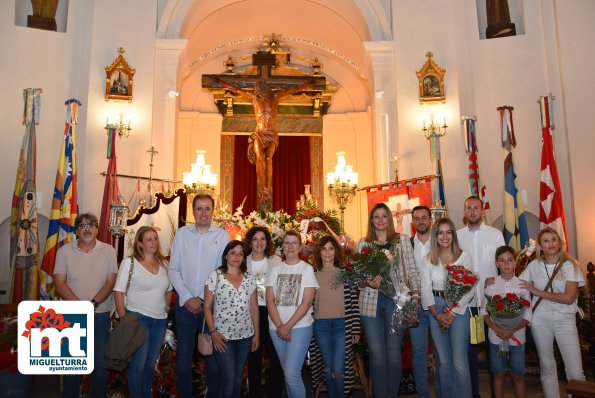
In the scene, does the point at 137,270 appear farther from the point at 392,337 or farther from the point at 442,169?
the point at 442,169

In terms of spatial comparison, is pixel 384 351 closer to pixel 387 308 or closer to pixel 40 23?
pixel 387 308

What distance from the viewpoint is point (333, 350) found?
3.94m

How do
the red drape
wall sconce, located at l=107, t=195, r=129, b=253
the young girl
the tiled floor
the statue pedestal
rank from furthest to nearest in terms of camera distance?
the red drape → the statue pedestal → wall sconce, located at l=107, t=195, r=129, b=253 → the tiled floor → the young girl

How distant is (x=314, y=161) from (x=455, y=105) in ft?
14.9

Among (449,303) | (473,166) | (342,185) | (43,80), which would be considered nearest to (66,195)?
(43,80)

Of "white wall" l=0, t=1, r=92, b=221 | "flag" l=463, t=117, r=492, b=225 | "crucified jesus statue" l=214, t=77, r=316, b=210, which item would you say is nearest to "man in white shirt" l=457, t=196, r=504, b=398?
"flag" l=463, t=117, r=492, b=225

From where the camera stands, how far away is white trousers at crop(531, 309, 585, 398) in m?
3.96

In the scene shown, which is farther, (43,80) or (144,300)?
(43,80)

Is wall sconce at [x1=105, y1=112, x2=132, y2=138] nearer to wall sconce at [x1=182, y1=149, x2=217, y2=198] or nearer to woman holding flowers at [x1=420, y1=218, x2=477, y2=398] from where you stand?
wall sconce at [x1=182, y1=149, x2=217, y2=198]

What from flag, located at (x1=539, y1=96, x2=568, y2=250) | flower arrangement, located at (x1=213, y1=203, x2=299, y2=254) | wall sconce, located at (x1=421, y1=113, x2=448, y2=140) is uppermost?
wall sconce, located at (x1=421, y1=113, x2=448, y2=140)

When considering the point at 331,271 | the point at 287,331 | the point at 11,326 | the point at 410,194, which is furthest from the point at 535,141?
the point at 11,326

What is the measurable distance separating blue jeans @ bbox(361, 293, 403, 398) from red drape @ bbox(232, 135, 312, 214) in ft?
27.3

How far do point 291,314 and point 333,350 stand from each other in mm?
468

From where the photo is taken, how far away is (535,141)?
8.43 metres
